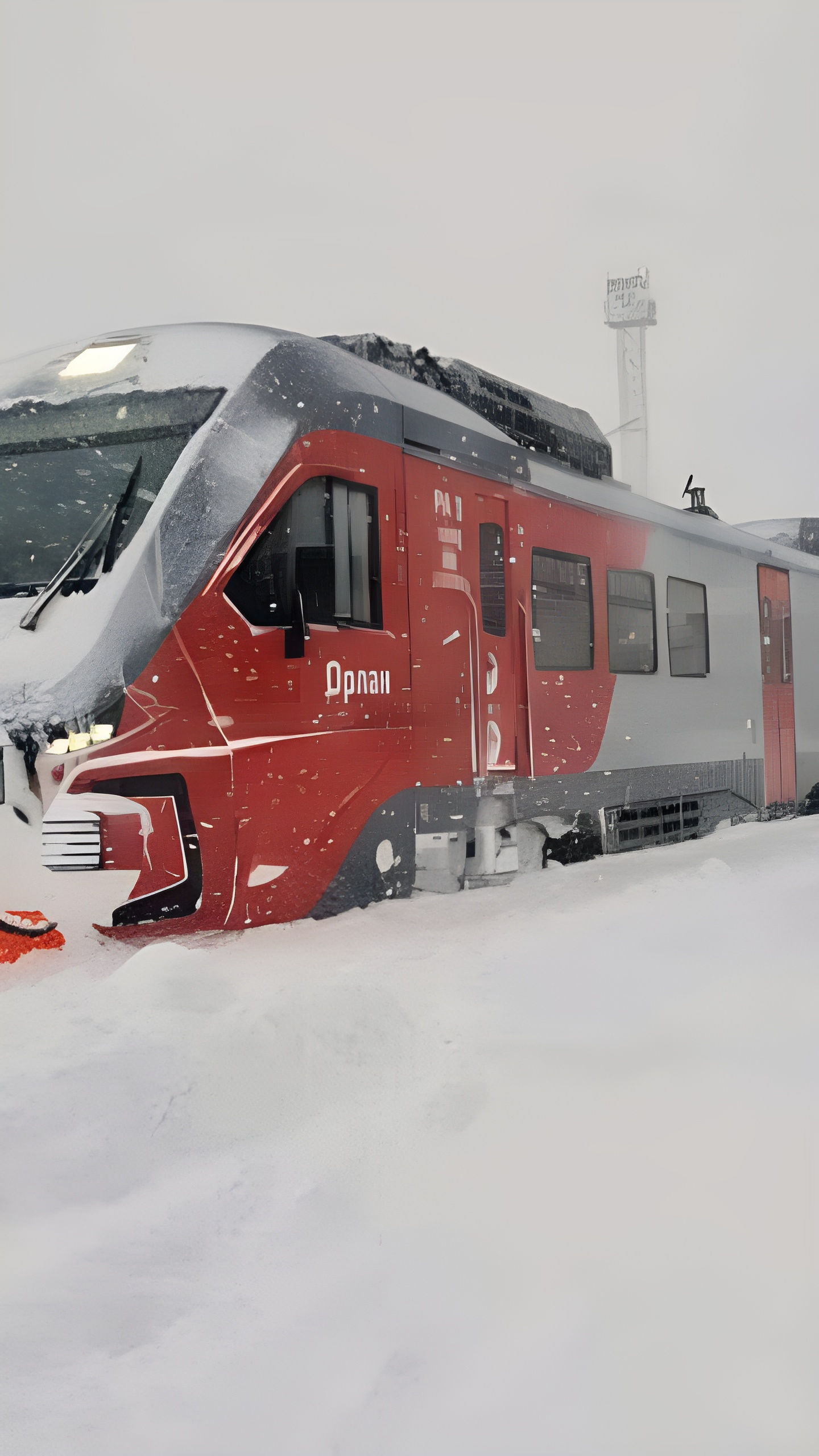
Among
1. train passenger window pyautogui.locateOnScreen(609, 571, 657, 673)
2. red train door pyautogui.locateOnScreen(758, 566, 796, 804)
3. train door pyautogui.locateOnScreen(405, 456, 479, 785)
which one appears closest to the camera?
train door pyautogui.locateOnScreen(405, 456, 479, 785)

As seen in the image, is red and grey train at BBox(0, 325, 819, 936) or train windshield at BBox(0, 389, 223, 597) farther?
train windshield at BBox(0, 389, 223, 597)

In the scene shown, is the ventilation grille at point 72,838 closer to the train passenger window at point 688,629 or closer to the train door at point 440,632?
the train door at point 440,632

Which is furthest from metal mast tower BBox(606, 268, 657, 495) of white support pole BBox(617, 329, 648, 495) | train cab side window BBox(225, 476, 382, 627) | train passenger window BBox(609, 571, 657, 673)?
train cab side window BBox(225, 476, 382, 627)

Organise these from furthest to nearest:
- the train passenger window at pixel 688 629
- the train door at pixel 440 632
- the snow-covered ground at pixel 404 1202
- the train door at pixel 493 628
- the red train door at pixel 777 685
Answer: the red train door at pixel 777 685 < the train passenger window at pixel 688 629 < the train door at pixel 493 628 < the train door at pixel 440 632 < the snow-covered ground at pixel 404 1202

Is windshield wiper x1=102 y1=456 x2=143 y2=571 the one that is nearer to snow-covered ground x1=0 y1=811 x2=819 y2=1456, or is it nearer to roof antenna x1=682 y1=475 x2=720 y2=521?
snow-covered ground x1=0 y1=811 x2=819 y2=1456

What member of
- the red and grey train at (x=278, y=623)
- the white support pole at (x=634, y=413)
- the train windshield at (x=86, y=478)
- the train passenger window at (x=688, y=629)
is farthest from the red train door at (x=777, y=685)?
the white support pole at (x=634, y=413)

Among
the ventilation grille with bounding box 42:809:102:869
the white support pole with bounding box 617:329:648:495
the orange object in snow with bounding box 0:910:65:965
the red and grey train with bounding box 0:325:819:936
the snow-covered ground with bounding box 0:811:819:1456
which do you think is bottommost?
the snow-covered ground with bounding box 0:811:819:1456

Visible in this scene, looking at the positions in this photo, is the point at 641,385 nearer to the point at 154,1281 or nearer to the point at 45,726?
the point at 45,726

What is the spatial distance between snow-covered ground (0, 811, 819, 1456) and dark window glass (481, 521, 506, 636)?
214 centimetres

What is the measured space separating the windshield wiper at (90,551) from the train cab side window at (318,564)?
1.64 ft

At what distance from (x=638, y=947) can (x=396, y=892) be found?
1.19m

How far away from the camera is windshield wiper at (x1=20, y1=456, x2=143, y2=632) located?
4.37m

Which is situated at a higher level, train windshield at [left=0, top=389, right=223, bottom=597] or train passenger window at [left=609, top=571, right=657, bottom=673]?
train windshield at [left=0, top=389, right=223, bottom=597]

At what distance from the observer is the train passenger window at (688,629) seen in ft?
26.2
